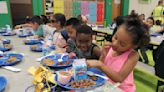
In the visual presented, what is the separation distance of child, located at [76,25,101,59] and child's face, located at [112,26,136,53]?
0.48 metres

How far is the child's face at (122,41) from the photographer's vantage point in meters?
1.20

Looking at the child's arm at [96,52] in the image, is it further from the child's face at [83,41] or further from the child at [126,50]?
the child at [126,50]

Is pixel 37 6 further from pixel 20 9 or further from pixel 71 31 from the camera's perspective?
pixel 71 31

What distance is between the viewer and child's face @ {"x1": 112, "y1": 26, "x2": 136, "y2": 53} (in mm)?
1201

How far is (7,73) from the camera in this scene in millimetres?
1380

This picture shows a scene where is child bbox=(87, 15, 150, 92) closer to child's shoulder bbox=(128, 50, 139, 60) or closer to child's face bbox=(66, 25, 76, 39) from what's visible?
child's shoulder bbox=(128, 50, 139, 60)

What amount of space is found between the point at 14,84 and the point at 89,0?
5357mm

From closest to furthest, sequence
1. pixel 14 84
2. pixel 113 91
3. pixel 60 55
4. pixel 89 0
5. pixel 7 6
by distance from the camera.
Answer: pixel 113 91 < pixel 14 84 < pixel 60 55 < pixel 7 6 < pixel 89 0

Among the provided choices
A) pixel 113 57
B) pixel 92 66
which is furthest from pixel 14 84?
pixel 113 57

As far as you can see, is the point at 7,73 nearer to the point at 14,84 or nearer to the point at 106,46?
the point at 14,84

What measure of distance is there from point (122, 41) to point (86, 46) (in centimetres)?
55

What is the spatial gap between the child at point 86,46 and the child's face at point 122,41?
0.48 metres

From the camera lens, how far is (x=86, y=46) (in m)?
1.73

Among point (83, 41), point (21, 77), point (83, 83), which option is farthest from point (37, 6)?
point (83, 83)
